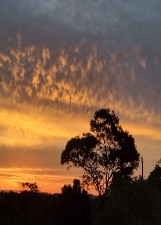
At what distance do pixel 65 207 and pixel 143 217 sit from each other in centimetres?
1130

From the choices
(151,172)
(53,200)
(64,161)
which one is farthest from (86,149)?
(151,172)

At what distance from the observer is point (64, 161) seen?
2899 inches

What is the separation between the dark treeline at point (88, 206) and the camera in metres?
63.9

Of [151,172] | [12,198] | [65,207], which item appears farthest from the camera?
[151,172]

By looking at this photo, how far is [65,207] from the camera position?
209 ft

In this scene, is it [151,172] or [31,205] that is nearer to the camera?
[31,205]

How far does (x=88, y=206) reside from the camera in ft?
212

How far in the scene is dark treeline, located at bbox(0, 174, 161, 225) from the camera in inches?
2516

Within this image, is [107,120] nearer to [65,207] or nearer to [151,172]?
[65,207]

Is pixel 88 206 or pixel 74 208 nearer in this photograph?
pixel 74 208

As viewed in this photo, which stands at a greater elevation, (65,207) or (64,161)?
(64,161)

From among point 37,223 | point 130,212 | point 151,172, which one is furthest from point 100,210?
point 151,172

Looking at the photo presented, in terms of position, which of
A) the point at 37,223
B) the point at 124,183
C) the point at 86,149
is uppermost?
the point at 86,149

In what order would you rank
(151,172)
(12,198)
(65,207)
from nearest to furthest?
1. (65,207)
2. (12,198)
3. (151,172)
